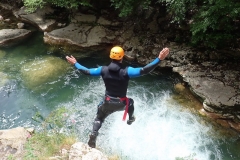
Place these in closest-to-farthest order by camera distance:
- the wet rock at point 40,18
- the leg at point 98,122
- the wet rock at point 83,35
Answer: the leg at point 98,122, the wet rock at point 83,35, the wet rock at point 40,18

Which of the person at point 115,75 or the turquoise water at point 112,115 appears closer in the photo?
the person at point 115,75

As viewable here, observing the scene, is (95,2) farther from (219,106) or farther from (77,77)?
(219,106)

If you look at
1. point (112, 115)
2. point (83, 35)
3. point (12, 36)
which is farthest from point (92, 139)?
point (12, 36)

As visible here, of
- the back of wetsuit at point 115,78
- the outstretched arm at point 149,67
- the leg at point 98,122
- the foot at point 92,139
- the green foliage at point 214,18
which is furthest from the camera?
the green foliage at point 214,18

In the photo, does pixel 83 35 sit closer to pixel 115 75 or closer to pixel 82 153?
pixel 115 75

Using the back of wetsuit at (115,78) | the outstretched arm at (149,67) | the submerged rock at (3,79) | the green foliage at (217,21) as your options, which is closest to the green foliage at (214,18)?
the green foliage at (217,21)

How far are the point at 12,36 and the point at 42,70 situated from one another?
9.55 ft

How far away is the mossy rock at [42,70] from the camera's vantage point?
9.48 meters

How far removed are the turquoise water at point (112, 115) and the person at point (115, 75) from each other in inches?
53.9

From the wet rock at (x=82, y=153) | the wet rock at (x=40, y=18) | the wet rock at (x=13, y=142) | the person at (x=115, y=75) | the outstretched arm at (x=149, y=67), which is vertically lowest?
the wet rock at (x=13, y=142)

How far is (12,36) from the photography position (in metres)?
11.6

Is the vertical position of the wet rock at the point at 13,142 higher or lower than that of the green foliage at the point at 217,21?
lower

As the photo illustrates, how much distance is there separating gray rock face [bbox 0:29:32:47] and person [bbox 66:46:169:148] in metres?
6.96

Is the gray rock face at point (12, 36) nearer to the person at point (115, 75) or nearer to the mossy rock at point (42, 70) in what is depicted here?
Result: the mossy rock at point (42, 70)
